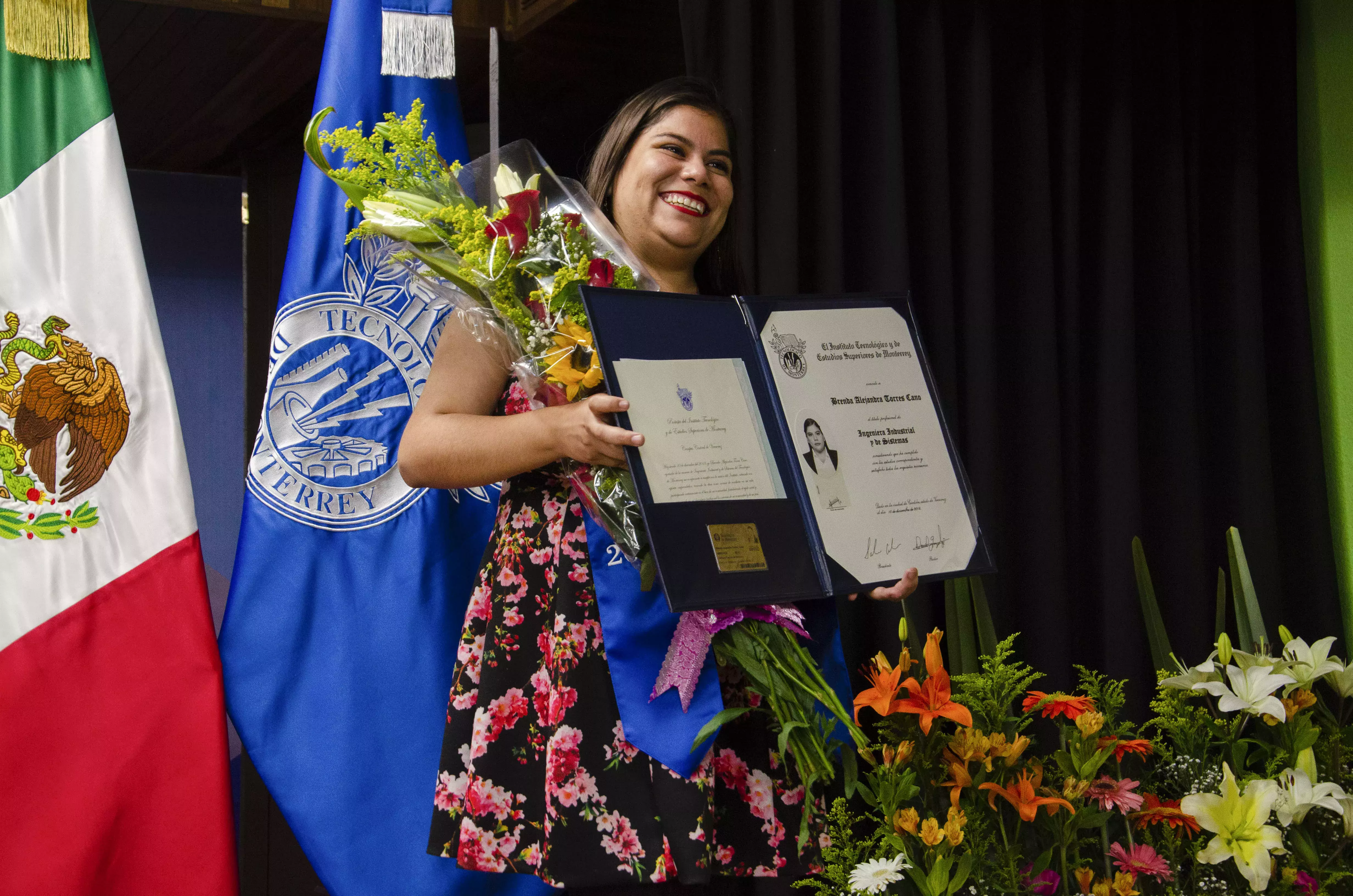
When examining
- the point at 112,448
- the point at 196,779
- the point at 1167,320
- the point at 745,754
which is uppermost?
the point at 1167,320

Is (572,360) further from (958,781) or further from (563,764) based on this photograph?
(958,781)

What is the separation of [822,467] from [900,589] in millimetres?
174

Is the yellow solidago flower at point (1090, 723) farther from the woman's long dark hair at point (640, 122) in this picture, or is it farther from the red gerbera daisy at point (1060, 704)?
the woman's long dark hair at point (640, 122)

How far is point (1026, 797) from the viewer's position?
1102mm

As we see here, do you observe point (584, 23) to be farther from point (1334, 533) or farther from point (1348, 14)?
point (1334, 533)

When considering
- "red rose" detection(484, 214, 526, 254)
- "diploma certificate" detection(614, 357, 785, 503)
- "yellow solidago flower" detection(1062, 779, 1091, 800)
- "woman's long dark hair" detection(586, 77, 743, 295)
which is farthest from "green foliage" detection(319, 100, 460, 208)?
"yellow solidago flower" detection(1062, 779, 1091, 800)

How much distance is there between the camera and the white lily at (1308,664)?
1.25 m

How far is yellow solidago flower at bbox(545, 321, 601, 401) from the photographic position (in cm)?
114

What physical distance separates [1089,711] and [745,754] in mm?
366

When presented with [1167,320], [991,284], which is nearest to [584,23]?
[991,284]

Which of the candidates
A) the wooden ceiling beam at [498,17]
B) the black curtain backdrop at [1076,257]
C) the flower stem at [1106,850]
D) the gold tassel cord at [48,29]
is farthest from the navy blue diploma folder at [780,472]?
the gold tassel cord at [48,29]

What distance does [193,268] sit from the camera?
236 cm

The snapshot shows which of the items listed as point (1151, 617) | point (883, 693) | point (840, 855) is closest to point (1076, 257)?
point (1151, 617)

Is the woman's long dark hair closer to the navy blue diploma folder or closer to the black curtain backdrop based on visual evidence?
the navy blue diploma folder
